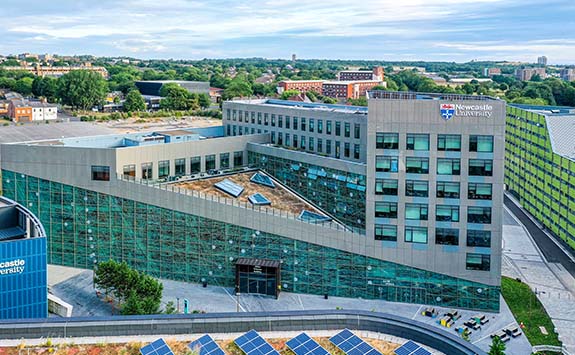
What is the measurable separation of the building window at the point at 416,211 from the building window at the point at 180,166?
94.3 feet

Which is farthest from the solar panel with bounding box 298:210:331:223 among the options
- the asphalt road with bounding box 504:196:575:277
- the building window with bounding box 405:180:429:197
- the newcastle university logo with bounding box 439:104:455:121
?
the asphalt road with bounding box 504:196:575:277

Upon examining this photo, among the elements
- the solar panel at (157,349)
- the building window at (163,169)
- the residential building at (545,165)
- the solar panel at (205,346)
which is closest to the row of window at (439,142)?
the building window at (163,169)

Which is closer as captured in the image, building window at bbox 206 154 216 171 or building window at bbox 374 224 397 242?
building window at bbox 374 224 397 242

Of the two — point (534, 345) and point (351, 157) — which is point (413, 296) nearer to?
point (534, 345)

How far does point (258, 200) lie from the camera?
2623 inches

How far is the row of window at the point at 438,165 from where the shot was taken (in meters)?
58.3

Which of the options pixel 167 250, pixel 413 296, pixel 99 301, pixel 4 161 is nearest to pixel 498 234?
pixel 413 296

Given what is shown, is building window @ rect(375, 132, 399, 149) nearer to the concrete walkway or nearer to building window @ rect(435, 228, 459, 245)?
building window @ rect(435, 228, 459, 245)

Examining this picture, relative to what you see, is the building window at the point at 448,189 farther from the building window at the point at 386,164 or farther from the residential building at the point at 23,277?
the residential building at the point at 23,277

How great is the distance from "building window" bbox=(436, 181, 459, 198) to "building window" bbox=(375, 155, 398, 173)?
4743mm

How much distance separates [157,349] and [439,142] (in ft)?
127

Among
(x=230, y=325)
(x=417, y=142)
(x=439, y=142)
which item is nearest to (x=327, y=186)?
(x=417, y=142)

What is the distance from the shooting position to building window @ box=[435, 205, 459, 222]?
59.2 meters

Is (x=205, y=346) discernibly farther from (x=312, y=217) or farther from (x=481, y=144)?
(x=481, y=144)
